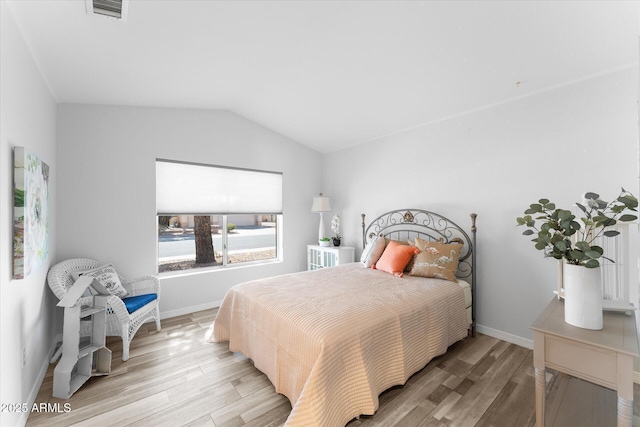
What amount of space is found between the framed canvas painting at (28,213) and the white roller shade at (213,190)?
130 cm

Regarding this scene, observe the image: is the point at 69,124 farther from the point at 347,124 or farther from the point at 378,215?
the point at 378,215

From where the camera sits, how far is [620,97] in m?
2.19

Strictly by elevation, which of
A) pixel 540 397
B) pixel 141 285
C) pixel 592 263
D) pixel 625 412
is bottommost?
pixel 540 397

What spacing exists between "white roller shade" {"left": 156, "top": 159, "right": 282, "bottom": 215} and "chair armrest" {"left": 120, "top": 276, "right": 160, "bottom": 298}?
85 cm

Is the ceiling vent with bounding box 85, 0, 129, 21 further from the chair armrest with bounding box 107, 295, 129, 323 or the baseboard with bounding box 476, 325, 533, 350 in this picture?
the baseboard with bounding box 476, 325, 533, 350

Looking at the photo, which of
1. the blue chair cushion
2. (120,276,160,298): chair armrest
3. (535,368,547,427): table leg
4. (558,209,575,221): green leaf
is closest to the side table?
(535,368,547,427): table leg

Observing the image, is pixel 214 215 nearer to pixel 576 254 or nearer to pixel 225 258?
pixel 225 258

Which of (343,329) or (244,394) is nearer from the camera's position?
(343,329)

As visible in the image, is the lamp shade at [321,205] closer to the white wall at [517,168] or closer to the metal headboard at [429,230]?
the metal headboard at [429,230]

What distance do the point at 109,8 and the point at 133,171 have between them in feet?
6.32

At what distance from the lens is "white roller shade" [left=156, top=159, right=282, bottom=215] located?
11.4 feet

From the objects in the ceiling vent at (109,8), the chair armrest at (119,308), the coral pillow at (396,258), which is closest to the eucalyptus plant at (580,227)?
the coral pillow at (396,258)

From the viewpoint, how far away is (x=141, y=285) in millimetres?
3016

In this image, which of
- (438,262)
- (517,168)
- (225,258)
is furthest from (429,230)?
(225,258)
